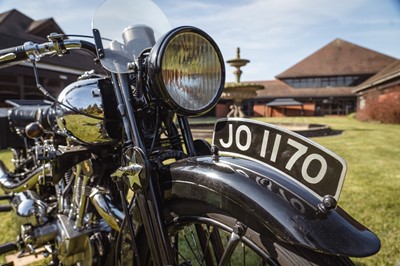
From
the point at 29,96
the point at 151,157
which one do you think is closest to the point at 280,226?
the point at 151,157

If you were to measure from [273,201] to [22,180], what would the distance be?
1956mm

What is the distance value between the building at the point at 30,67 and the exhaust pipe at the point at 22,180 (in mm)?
9612

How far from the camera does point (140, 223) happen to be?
117 cm

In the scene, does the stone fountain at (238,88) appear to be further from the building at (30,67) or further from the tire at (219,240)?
the tire at (219,240)

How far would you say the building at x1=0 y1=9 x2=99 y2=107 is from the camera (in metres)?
13.8

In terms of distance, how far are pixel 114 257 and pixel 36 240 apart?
0.64 metres

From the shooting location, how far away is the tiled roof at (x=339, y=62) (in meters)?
32.3

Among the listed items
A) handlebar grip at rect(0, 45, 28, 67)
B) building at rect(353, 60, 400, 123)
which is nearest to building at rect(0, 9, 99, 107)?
handlebar grip at rect(0, 45, 28, 67)

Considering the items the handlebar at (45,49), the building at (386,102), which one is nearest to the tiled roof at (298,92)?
the building at (386,102)

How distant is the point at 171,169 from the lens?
110 centimetres

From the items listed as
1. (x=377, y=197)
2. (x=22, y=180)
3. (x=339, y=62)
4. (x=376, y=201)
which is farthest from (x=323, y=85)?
(x=22, y=180)

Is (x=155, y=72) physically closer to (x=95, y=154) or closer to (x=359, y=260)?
(x=95, y=154)

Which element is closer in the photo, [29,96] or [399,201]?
[399,201]

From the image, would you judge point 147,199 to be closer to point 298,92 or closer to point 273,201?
point 273,201
